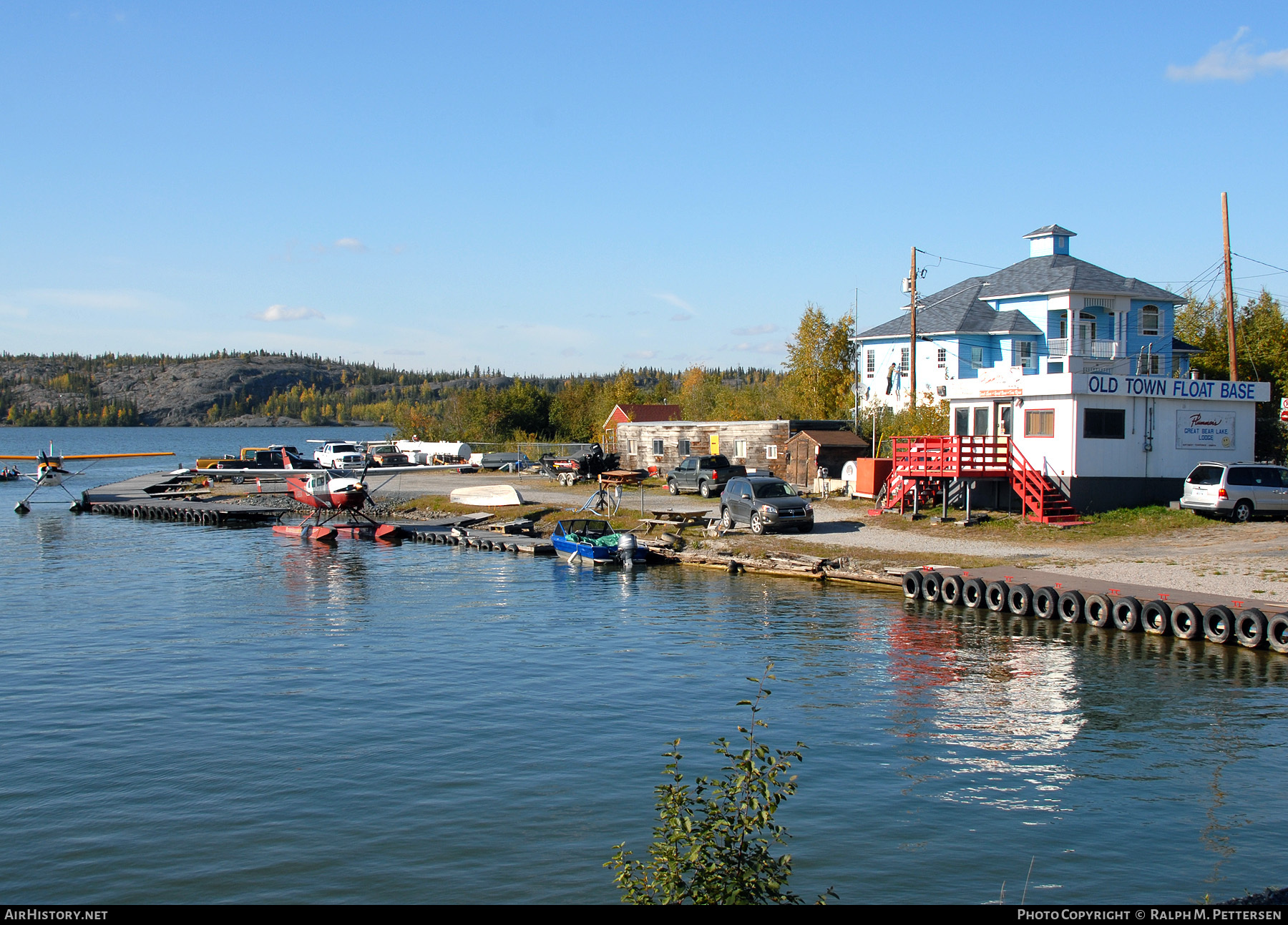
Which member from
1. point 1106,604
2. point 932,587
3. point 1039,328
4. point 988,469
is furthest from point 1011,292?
point 1106,604

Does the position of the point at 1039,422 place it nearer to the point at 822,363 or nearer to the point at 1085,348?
the point at 1085,348

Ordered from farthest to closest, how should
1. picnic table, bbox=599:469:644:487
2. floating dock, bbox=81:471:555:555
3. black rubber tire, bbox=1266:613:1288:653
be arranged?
picnic table, bbox=599:469:644:487 → floating dock, bbox=81:471:555:555 → black rubber tire, bbox=1266:613:1288:653

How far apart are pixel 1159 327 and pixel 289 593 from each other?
49678 millimetres

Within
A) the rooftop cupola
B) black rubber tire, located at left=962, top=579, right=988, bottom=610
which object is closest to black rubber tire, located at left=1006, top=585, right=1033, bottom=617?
black rubber tire, located at left=962, top=579, right=988, bottom=610

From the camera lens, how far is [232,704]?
1911 centimetres

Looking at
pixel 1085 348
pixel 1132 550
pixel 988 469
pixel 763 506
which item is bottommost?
pixel 1132 550

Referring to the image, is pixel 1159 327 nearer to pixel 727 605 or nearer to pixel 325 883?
pixel 727 605

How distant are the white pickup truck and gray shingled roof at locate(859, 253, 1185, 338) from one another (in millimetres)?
39010

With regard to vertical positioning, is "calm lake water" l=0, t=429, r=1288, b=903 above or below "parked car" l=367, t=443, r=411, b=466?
below

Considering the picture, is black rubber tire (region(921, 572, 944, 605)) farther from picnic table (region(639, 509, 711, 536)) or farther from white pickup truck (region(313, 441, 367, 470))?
white pickup truck (region(313, 441, 367, 470))

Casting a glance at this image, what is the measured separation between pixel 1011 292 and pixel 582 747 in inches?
2045

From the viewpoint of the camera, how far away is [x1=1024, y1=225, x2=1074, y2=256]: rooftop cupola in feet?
201

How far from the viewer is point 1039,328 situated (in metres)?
58.5

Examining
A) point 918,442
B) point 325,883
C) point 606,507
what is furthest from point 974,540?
point 325,883
